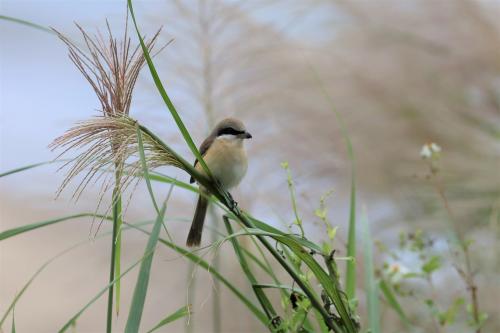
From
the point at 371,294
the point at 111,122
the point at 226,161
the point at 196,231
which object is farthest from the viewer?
the point at 226,161

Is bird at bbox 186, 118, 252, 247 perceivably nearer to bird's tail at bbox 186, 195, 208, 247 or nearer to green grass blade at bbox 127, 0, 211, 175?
bird's tail at bbox 186, 195, 208, 247

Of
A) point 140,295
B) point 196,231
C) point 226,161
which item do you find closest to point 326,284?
point 140,295

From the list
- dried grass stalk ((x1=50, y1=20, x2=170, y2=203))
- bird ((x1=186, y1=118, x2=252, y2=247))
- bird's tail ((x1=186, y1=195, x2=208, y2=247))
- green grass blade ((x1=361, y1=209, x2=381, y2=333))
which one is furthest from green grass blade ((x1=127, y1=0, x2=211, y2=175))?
bird ((x1=186, y1=118, x2=252, y2=247))

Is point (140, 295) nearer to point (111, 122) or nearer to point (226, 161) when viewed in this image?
point (111, 122)

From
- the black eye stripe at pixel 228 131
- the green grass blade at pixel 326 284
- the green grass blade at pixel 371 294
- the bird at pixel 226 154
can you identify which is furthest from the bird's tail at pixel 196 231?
the green grass blade at pixel 326 284

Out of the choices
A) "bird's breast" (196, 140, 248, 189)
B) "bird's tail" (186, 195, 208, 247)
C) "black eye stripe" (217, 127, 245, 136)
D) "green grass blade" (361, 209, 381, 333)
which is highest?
"black eye stripe" (217, 127, 245, 136)

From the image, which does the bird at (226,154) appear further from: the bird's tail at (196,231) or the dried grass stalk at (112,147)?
the dried grass stalk at (112,147)

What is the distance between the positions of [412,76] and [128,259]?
1.63m

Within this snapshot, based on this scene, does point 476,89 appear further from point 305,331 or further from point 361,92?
point 305,331

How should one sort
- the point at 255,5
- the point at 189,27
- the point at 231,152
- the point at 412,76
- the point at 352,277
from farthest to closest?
the point at 412,76 < the point at 255,5 < the point at 189,27 < the point at 231,152 < the point at 352,277

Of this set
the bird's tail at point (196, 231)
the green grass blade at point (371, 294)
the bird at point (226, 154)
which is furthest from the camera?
the bird at point (226, 154)

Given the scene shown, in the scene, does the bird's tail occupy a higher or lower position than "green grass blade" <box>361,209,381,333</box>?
higher

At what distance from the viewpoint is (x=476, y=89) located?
3621 millimetres

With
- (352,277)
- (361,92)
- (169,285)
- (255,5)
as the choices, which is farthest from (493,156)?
(352,277)
